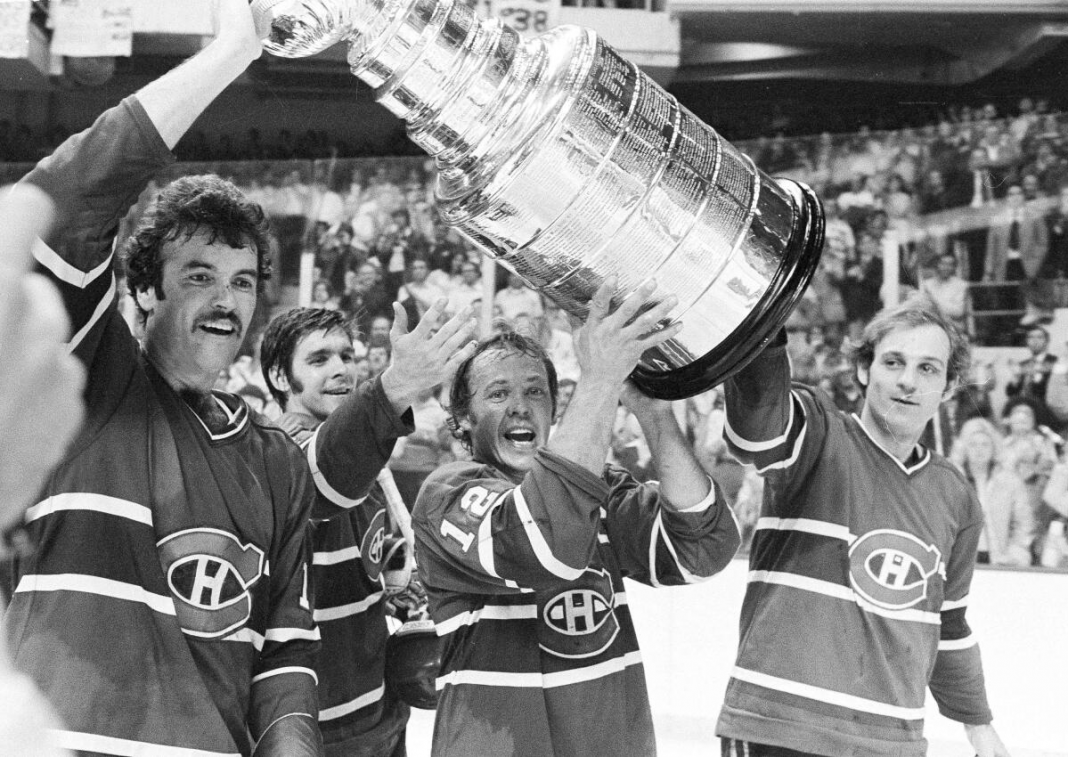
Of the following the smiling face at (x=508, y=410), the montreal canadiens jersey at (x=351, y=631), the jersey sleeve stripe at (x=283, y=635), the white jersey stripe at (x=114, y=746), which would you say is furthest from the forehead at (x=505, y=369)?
the white jersey stripe at (x=114, y=746)

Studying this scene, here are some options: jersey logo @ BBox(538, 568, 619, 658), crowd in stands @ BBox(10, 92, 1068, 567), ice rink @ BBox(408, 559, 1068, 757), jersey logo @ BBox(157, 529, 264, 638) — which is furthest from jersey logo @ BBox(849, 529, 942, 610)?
crowd in stands @ BBox(10, 92, 1068, 567)

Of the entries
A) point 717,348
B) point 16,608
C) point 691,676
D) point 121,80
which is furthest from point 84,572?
point 121,80

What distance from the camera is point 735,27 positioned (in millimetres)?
5074

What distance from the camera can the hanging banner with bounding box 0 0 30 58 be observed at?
11.7ft

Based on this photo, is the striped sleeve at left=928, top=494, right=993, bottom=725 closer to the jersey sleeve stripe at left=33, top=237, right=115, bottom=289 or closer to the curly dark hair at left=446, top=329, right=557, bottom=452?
the curly dark hair at left=446, top=329, right=557, bottom=452

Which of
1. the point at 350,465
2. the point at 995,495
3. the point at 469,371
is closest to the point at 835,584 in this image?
the point at 469,371

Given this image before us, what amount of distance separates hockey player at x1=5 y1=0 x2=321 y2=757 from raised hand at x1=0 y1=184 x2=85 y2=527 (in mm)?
811

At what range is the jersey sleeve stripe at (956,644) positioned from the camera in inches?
78.4

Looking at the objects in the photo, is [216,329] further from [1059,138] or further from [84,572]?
[1059,138]

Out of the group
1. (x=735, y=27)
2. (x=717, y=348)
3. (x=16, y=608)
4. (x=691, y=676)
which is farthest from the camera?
(x=735, y=27)

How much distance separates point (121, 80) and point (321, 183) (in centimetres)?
91

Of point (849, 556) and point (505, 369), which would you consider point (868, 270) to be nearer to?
point (849, 556)

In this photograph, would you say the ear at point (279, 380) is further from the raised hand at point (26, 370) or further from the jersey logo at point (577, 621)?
the raised hand at point (26, 370)

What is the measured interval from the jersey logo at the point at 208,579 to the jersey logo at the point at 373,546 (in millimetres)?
947
